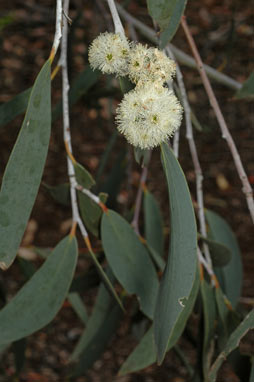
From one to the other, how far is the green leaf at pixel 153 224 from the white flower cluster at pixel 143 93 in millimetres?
751

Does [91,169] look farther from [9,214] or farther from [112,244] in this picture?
[9,214]

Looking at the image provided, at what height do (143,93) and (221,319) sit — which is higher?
(143,93)

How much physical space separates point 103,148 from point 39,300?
1.49 meters

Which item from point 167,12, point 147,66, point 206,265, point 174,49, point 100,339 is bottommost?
point 100,339

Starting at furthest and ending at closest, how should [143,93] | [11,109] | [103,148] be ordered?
[103,148] → [11,109] → [143,93]

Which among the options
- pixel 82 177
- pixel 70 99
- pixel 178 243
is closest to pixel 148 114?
pixel 178 243

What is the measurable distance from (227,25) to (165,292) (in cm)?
212

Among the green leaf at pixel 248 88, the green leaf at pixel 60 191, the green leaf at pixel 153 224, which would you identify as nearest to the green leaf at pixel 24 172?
the green leaf at pixel 60 191

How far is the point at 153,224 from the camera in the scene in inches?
55.7

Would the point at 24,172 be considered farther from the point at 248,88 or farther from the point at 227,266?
the point at 227,266

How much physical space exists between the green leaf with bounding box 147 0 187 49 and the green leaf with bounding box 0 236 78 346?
440 mm

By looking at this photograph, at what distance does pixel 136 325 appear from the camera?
157 centimetres

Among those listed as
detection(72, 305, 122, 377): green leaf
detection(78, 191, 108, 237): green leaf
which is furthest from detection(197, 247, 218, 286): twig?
detection(72, 305, 122, 377): green leaf

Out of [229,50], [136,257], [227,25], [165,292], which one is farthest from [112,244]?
[227,25]
